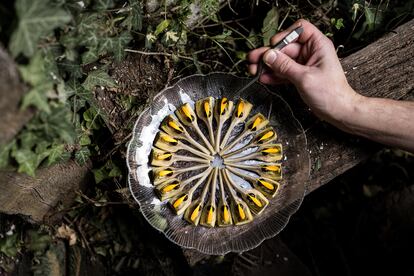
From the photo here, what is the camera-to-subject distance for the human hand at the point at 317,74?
1367 mm

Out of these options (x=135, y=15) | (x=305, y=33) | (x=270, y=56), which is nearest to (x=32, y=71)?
(x=135, y=15)

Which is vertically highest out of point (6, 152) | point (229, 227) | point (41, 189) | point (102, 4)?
point (102, 4)

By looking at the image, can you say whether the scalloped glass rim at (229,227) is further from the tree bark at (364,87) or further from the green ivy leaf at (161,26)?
the green ivy leaf at (161,26)

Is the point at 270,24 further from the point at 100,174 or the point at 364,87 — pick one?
the point at 100,174

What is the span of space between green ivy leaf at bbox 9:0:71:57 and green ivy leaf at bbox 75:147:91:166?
662 millimetres

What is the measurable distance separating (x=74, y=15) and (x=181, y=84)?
1.47 feet

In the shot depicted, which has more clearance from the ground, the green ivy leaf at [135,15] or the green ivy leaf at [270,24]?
the green ivy leaf at [135,15]

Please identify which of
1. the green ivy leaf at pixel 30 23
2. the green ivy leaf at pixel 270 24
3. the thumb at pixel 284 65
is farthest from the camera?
the green ivy leaf at pixel 270 24

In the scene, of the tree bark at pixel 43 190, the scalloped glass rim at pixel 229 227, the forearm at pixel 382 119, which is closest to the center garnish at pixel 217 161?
the scalloped glass rim at pixel 229 227

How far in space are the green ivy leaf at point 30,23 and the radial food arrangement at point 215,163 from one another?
0.59 metres

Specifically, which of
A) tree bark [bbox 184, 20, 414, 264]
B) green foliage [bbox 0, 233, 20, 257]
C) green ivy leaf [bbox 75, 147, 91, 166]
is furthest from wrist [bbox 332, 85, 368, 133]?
green foliage [bbox 0, 233, 20, 257]

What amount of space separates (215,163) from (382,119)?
58 cm

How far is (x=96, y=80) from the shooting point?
4.72 feet

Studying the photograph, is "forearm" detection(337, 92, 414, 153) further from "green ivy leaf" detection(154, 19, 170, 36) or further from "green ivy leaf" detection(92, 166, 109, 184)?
"green ivy leaf" detection(92, 166, 109, 184)
